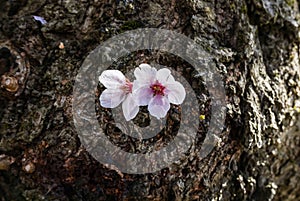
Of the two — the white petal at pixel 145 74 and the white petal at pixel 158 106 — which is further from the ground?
the white petal at pixel 145 74

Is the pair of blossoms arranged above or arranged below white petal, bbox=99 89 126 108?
above

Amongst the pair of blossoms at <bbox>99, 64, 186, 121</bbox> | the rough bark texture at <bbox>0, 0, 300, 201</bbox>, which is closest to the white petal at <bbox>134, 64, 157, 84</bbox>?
the pair of blossoms at <bbox>99, 64, 186, 121</bbox>

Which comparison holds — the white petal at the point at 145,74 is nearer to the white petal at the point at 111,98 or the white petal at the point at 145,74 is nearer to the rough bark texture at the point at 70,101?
the white petal at the point at 111,98

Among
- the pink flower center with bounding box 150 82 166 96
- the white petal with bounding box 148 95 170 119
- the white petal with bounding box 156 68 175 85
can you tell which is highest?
the white petal with bounding box 156 68 175 85

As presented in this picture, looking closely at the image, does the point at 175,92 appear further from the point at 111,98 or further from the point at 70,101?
the point at 70,101

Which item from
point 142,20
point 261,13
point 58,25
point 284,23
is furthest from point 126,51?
point 284,23

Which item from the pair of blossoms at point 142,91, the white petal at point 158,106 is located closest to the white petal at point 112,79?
the pair of blossoms at point 142,91

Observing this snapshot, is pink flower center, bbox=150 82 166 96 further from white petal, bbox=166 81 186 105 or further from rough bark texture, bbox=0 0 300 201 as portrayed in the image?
rough bark texture, bbox=0 0 300 201

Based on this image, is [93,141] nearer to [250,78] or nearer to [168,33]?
[168,33]
